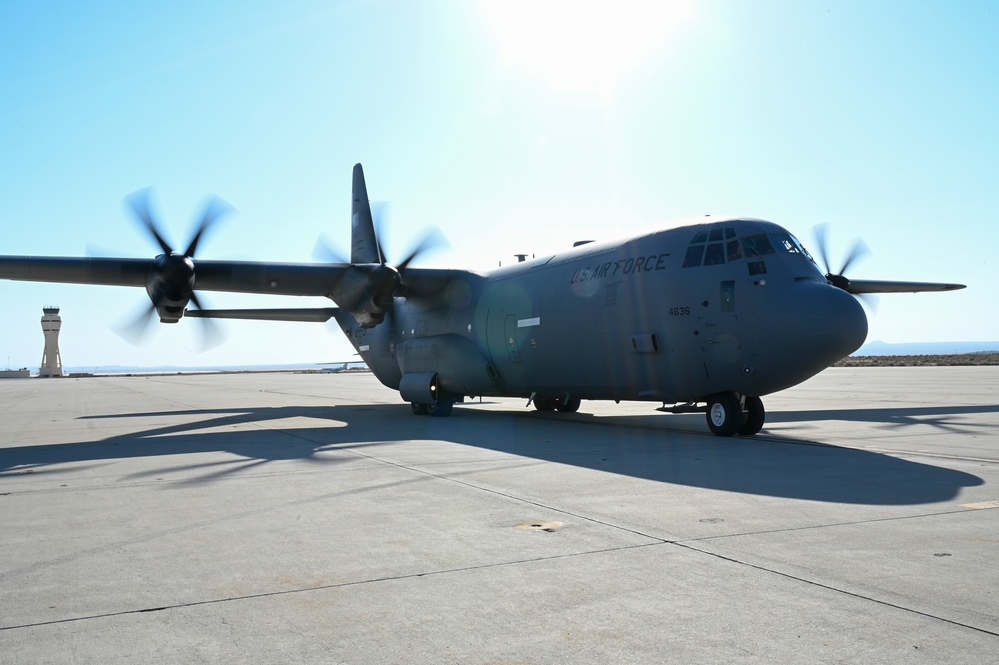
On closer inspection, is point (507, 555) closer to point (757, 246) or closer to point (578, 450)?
point (578, 450)

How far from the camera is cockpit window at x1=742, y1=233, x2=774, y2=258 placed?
44.1ft

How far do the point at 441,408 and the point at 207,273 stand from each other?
690 centimetres

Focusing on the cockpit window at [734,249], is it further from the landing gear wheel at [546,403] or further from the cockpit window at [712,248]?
the landing gear wheel at [546,403]

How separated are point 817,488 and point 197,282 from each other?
16.1 m

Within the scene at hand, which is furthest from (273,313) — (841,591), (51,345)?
(51,345)

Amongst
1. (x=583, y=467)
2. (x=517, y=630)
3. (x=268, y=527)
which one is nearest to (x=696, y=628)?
(x=517, y=630)

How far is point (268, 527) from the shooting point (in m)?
6.70

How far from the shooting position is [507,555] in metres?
5.62

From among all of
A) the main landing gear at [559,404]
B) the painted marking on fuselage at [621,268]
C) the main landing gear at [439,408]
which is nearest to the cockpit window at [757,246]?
the painted marking on fuselage at [621,268]

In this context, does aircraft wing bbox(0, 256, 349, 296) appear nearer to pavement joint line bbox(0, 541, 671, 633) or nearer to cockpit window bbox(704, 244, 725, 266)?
cockpit window bbox(704, 244, 725, 266)

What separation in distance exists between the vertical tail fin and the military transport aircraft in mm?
92

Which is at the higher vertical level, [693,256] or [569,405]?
[693,256]

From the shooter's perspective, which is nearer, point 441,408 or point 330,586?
point 330,586

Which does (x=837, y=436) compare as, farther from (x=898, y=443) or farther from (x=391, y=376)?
(x=391, y=376)
